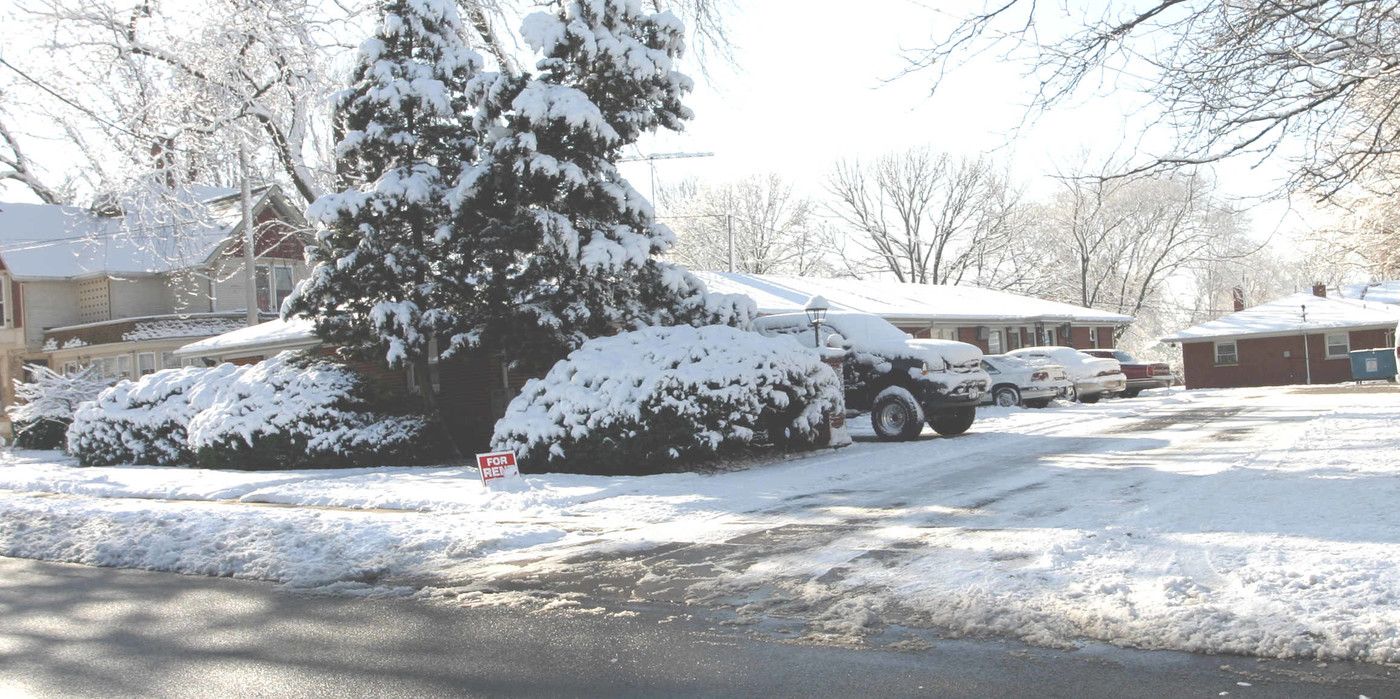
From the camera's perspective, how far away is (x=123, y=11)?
855 inches

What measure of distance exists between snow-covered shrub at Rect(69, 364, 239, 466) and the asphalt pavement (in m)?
12.9

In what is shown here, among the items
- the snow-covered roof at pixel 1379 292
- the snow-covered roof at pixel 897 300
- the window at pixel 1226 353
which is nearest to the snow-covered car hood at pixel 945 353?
the snow-covered roof at pixel 897 300

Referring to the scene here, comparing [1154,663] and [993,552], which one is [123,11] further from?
[1154,663]

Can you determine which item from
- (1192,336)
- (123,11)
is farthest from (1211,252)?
(123,11)

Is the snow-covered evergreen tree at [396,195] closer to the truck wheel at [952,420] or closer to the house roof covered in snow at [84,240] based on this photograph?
the truck wheel at [952,420]

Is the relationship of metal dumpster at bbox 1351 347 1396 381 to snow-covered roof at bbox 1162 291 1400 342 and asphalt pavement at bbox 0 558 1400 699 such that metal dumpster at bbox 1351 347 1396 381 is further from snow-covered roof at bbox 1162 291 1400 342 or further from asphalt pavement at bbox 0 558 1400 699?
asphalt pavement at bbox 0 558 1400 699

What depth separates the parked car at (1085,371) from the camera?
27062 millimetres

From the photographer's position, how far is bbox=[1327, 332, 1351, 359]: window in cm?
4106

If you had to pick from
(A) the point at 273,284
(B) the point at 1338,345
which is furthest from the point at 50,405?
(B) the point at 1338,345

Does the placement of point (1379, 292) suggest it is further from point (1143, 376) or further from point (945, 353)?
point (945, 353)

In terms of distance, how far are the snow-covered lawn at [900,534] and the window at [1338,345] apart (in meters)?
28.8

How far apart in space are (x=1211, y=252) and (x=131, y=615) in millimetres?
60956

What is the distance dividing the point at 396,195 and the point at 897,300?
66.9ft

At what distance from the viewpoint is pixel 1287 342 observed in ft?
138
